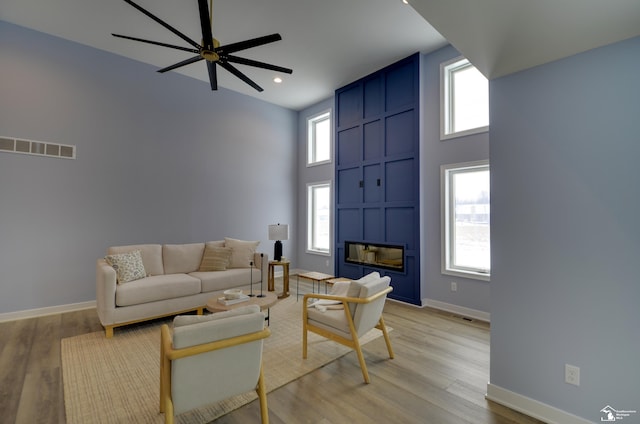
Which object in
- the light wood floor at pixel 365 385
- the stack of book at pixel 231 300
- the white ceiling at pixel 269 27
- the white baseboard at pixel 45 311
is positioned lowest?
the light wood floor at pixel 365 385

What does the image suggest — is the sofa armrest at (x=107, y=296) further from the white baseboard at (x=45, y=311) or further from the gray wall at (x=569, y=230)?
the gray wall at (x=569, y=230)

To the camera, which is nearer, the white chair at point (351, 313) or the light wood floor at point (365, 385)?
the light wood floor at point (365, 385)

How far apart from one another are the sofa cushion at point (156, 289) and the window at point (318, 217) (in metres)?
3.17

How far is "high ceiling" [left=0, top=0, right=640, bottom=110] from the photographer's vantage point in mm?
1568

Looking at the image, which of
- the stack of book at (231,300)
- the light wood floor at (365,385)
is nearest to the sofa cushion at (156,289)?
the light wood floor at (365,385)

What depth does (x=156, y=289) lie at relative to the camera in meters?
3.56

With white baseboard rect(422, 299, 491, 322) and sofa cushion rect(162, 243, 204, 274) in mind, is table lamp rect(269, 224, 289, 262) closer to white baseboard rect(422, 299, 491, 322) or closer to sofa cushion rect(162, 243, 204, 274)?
sofa cushion rect(162, 243, 204, 274)

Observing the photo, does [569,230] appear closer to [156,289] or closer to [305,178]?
[156,289]

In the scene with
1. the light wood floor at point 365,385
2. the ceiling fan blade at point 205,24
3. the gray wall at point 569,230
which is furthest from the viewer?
the ceiling fan blade at point 205,24

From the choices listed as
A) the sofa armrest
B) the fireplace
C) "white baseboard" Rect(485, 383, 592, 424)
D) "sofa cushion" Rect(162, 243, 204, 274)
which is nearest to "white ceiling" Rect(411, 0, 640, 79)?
"white baseboard" Rect(485, 383, 592, 424)

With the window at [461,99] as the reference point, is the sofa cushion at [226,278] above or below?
below

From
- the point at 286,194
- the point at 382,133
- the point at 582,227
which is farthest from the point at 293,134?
the point at 582,227

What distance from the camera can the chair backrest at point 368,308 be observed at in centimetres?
245

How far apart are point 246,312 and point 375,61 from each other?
4579 millimetres
